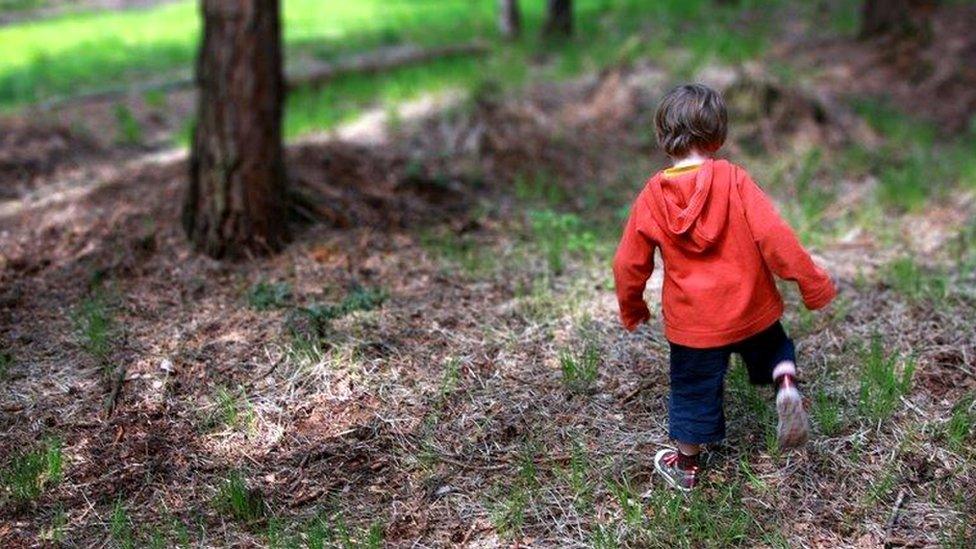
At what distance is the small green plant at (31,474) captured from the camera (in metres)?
3.74

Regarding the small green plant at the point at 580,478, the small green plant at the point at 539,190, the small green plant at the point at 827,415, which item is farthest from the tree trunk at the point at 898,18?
the small green plant at the point at 580,478

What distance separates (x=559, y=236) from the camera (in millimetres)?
6277

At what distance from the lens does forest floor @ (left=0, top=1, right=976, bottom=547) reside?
12.1ft

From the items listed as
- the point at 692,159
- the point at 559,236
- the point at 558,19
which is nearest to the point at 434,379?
the point at 692,159

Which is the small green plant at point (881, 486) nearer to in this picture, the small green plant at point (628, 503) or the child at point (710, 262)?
the child at point (710, 262)

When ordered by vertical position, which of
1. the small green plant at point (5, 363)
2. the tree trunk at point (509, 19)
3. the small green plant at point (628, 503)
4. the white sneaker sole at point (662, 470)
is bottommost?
the small green plant at point (628, 503)

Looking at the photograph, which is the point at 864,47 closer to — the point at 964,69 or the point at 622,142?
the point at 964,69

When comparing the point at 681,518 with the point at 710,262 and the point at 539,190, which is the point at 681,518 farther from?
the point at 539,190

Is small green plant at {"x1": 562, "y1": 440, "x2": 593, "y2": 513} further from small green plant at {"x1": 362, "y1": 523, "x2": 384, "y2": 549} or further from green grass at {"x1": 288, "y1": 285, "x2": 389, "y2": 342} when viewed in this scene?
green grass at {"x1": 288, "y1": 285, "x2": 389, "y2": 342}

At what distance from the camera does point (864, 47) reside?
10992mm

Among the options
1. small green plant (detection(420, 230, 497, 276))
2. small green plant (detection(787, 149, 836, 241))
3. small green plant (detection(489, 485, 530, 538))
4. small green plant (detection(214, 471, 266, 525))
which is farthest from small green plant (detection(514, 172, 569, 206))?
small green plant (detection(214, 471, 266, 525))

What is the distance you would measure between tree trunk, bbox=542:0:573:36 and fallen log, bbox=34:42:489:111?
0.91m

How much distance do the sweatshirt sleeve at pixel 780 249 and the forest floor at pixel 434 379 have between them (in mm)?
743

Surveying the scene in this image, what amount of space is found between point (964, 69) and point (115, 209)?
835 centimetres
